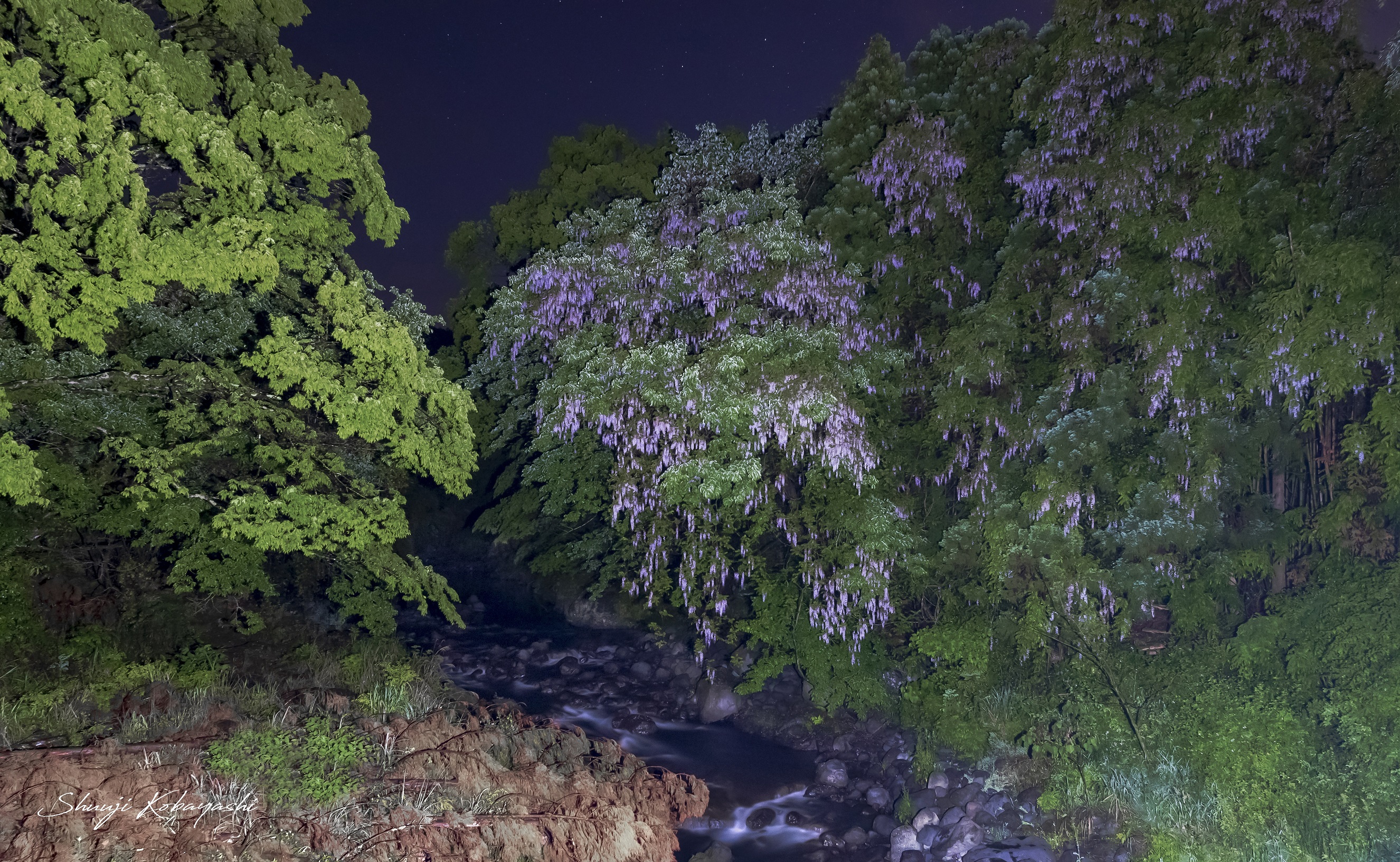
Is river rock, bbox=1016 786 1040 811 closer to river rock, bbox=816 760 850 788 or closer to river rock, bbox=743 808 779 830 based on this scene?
river rock, bbox=816 760 850 788

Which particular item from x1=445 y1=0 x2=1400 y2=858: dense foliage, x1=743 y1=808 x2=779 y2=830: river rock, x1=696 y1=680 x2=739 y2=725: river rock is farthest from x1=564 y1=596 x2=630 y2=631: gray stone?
x1=743 y1=808 x2=779 y2=830: river rock

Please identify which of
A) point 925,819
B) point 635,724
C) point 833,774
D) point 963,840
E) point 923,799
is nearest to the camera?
point 963,840

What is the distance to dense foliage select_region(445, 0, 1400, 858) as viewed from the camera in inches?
419

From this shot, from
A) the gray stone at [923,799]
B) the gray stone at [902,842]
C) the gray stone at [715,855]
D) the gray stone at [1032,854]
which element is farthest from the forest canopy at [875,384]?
the gray stone at [715,855]

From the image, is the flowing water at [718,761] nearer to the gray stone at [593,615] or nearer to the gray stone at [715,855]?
the gray stone at [715,855]

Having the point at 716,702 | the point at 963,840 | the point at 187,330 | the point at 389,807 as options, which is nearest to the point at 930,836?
the point at 963,840

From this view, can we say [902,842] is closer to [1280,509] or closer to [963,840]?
[963,840]

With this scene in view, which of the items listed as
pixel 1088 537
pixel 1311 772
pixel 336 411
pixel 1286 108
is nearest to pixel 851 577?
pixel 1088 537

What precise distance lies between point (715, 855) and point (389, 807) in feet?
17.2

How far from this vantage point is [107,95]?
7.48 metres

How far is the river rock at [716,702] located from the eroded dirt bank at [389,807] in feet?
12.7

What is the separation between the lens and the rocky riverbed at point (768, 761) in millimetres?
11531

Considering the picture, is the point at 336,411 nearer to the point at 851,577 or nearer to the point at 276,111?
the point at 276,111

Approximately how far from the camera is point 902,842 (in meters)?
11.5
